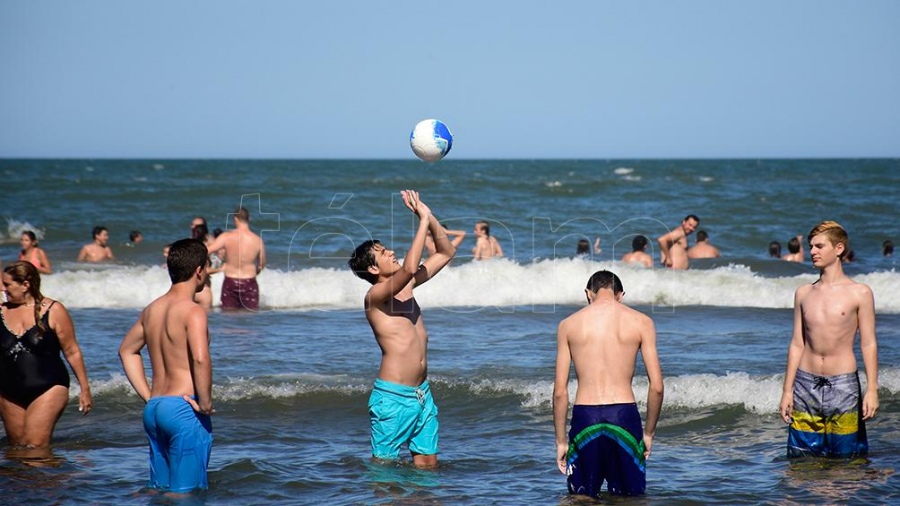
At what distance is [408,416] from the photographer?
6.05 meters

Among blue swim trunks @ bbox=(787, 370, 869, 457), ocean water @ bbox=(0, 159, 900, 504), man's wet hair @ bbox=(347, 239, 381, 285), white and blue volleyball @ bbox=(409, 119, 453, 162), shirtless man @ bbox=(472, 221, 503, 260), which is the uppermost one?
white and blue volleyball @ bbox=(409, 119, 453, 162)

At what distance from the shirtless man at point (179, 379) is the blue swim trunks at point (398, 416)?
1.15 metres

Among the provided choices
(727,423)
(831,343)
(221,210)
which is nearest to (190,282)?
(831,343)

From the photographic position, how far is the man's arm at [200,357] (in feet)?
16.5

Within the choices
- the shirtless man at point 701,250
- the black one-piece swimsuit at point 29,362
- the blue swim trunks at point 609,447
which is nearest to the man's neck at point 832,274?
the blue swim trunks at point 609,447

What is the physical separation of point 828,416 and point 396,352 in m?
2.82

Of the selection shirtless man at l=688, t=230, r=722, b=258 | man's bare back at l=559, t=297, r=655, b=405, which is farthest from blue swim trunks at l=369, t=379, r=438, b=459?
shirtless man at l=688, t=230, r=722, b=258

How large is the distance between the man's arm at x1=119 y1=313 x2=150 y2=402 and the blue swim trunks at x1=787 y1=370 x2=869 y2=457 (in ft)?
13.4

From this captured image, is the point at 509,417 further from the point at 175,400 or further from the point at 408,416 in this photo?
the point at 175,400

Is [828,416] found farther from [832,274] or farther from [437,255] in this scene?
[437,255]

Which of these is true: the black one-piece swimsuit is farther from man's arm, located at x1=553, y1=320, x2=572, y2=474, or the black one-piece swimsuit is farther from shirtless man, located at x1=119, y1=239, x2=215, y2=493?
man's arm, located at x1=553, y1=320, x2=572, y2=474

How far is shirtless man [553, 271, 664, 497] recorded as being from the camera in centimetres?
513

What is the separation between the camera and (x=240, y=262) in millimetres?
14445

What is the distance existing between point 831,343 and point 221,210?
104 feet
